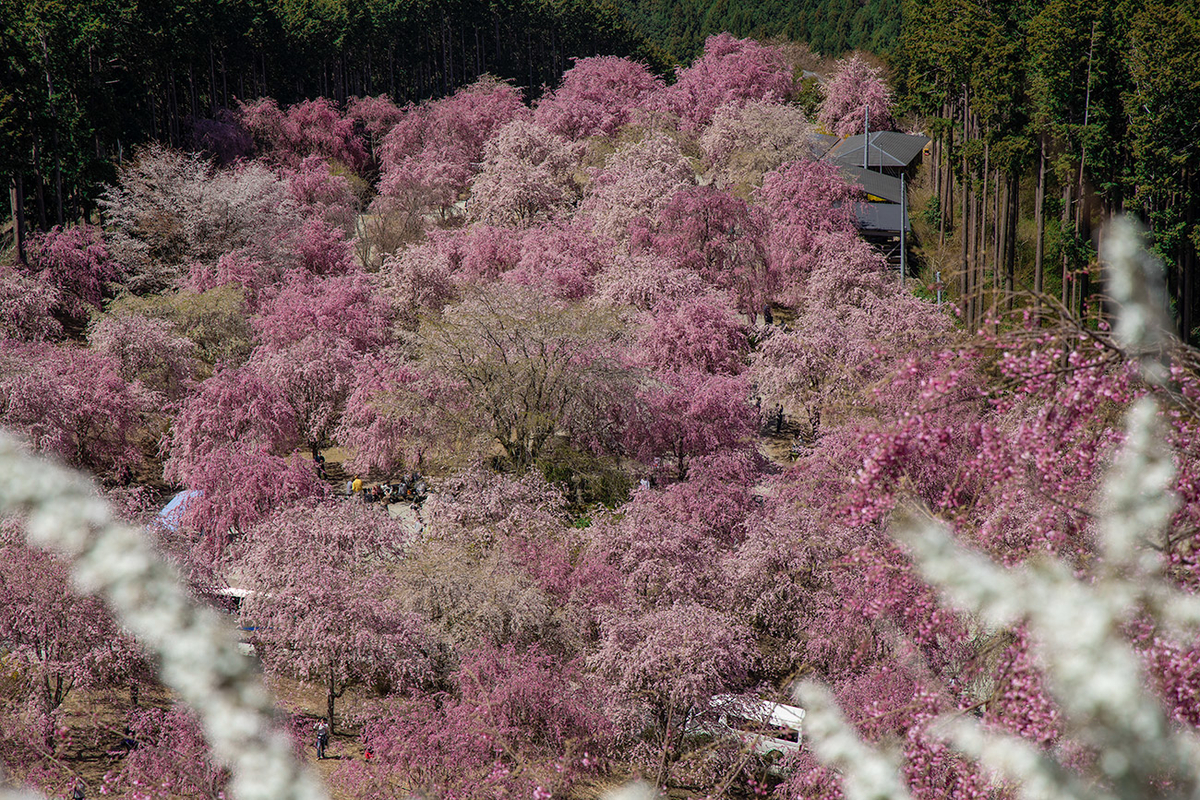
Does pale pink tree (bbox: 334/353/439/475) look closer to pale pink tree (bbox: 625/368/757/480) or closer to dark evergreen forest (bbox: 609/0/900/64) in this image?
pale pink tree (bbox: 625/368/757/480)

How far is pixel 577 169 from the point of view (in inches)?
1849

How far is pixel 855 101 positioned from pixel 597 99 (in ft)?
49.5

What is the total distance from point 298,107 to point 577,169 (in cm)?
2154

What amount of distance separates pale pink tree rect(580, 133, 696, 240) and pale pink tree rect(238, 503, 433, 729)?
19940 mm

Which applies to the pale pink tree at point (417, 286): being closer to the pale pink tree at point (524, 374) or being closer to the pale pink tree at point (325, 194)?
the pale pink tree at point (524, 374)

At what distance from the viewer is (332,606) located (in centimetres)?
1750

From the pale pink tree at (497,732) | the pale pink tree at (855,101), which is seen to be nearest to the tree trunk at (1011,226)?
the pale pink tree at (855,101)

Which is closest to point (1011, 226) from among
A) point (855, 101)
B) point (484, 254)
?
point (484, 254)

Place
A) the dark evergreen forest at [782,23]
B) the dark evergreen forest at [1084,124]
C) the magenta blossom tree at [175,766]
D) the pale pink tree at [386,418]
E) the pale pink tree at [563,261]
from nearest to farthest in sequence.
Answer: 1. the magenta blossom tree at [175,766]
2. the pale pink tree at [386,418]
3. the dark evergreen forest at [1084,124]
4. the pale pink tree at [563,261]
5. the dark evergreen forest at [782,23]

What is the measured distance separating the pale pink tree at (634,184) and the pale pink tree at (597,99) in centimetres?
946

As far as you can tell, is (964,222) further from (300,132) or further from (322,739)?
(300,132)

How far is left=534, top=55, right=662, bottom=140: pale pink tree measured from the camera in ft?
174

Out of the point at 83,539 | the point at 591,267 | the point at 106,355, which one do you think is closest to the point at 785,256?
the point at 591,267

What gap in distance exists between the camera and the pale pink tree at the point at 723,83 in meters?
53.5
